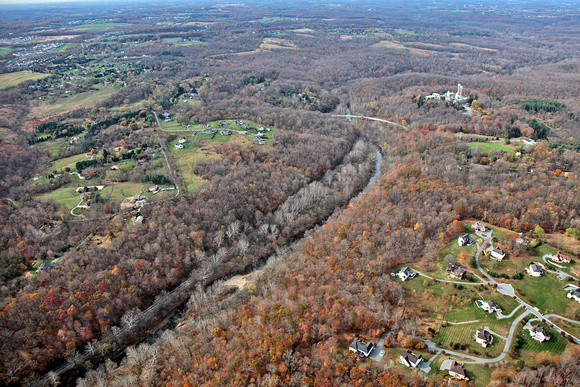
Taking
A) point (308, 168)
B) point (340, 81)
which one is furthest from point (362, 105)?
point (308, 168)

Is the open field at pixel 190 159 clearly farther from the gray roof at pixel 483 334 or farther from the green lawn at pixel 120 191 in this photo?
the gray roof at pixel 483 334

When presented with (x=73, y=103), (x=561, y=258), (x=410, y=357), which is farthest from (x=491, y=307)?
(x=73, y=103)

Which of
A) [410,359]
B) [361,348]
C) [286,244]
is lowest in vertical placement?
[286,244]

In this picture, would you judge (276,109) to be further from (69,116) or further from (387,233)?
(387,233)

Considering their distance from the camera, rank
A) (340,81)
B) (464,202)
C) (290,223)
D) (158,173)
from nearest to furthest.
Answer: (464,202) < (290,223) < (158,173) < (340,81)

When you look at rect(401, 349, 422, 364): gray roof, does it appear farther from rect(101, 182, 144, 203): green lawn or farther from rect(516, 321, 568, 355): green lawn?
rect(101, 182, 144, 203): green lawn

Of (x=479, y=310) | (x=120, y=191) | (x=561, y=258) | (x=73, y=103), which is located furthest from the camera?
(x=73, y=103)

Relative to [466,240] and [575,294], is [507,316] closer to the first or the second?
[575,294]

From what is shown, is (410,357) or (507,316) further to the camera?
(507,316)
